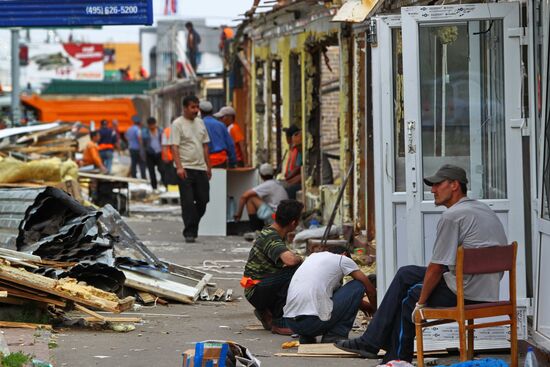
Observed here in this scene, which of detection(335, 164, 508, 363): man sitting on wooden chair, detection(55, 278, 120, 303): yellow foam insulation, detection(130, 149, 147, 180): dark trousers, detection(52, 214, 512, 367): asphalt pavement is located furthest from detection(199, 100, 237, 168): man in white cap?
detection(130, 149, 147, 180): dark trousers

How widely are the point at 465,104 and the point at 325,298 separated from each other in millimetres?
1686

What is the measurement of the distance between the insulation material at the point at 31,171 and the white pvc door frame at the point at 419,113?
28.6ft

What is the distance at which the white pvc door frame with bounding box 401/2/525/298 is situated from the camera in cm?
837

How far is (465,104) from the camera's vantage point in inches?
345

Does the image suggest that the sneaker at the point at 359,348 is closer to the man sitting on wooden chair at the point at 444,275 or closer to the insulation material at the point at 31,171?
the man sitting on wooden chair at the point at 444,275

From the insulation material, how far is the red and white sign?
58.3 m

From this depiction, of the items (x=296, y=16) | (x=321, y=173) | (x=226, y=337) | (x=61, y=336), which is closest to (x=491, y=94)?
(x=226, y=337)

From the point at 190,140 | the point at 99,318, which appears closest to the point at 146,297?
the point at 99,318

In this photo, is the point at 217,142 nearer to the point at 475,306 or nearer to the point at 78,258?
the point at 78,258

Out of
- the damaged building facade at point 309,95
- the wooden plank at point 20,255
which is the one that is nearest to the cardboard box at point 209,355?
the wooden plank at point 20,255

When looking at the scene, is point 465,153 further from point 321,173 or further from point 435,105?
point 321,173

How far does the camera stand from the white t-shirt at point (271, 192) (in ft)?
56.9

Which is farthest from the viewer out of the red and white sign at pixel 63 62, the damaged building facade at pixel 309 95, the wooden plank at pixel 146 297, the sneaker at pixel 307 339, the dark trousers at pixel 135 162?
the red and white sign at pixel 63 62

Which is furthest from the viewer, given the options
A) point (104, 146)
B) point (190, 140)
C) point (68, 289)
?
point (104, 146)
